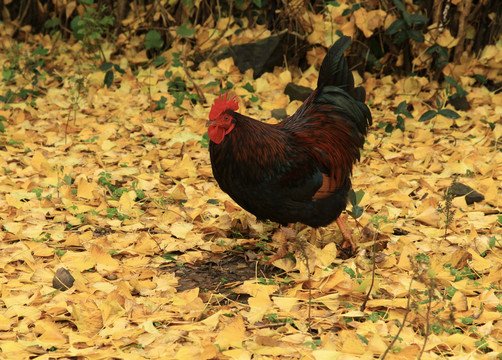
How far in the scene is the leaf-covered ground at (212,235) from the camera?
2445mm

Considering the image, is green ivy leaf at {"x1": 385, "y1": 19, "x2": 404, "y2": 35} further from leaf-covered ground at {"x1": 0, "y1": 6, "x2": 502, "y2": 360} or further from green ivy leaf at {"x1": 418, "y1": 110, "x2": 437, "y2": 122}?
green ivy leaf at {"x1": 418, "y1": 110, "x2": 437, "y2": 122}

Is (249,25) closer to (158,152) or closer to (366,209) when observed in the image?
(158,152)

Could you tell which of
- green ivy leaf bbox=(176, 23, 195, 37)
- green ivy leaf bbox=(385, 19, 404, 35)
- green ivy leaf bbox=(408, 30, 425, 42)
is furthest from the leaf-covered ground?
green ivy leaf bbox=(408, 30, 425, 42)

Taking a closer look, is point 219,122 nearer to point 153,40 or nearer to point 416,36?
point 416,36

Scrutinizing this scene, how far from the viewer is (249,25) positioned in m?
6.07

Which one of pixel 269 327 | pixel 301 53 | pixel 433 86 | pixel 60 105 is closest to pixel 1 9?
pixel 60 105

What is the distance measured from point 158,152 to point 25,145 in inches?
39.6

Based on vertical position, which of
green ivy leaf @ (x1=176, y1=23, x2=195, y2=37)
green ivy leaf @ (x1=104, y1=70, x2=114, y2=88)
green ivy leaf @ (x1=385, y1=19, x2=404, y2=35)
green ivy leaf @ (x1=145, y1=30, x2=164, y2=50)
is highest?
green ivy leaf @ (x1=385, y1=19, x2=404, y2=35)

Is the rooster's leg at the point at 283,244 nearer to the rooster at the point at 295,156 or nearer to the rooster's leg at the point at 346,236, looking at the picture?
the rooster at the point at 295,156

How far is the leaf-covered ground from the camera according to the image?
96.3 inches

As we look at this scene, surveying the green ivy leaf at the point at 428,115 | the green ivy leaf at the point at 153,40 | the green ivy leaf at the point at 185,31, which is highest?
the green ivy leaf at the point at 185,31

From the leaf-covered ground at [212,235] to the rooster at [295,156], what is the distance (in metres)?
0.26

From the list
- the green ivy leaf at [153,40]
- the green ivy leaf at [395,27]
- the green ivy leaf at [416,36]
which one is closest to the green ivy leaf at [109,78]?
the green ivy leaf at [153,40]

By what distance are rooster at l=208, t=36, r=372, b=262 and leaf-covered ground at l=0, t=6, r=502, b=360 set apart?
0.86 ft
